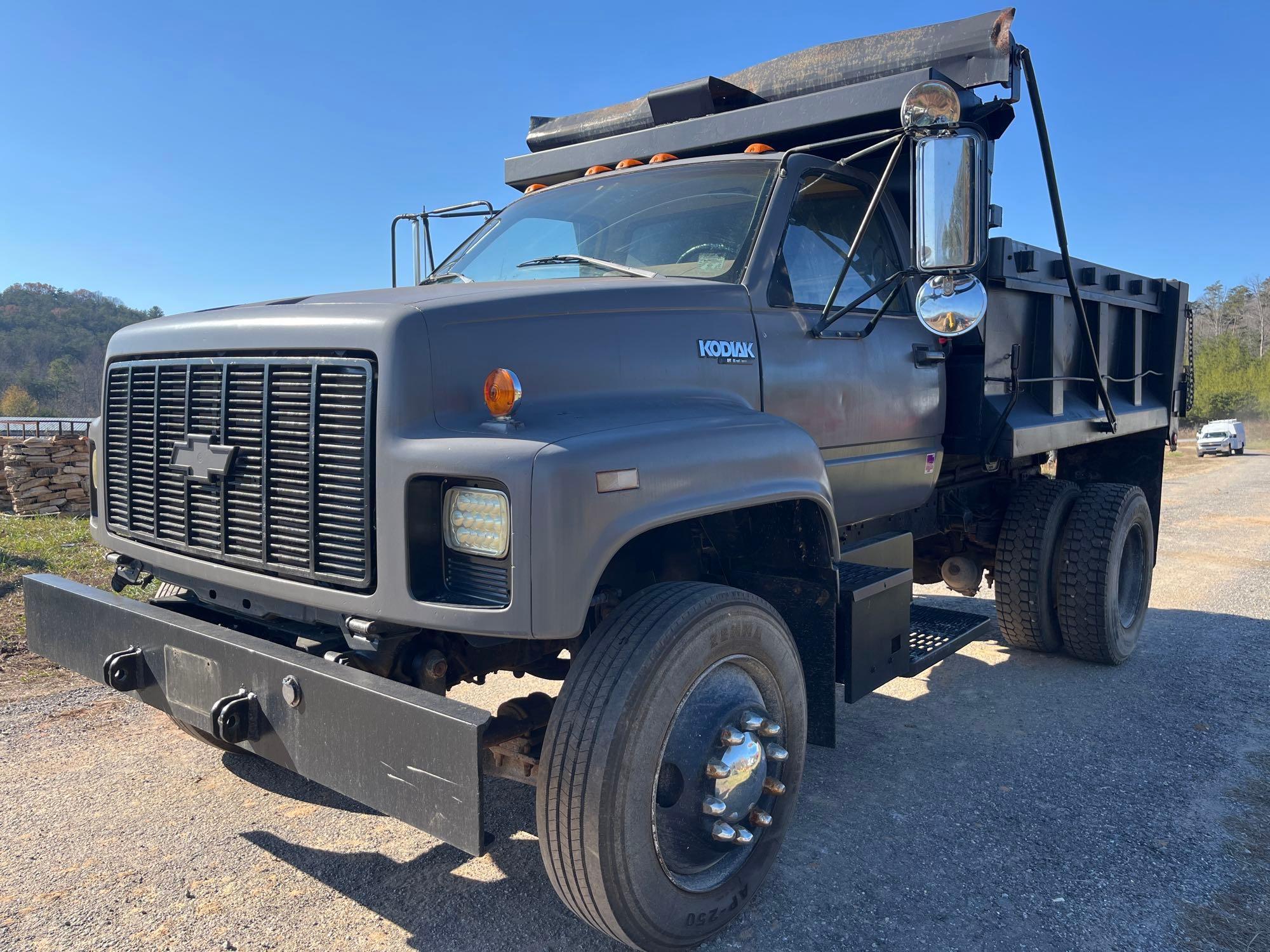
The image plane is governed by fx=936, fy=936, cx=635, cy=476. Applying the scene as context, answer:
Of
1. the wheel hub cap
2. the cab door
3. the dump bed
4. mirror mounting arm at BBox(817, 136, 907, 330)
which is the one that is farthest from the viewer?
the dump bed

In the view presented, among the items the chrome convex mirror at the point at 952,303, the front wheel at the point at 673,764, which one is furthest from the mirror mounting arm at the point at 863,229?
the front wheel at the point at 673,764

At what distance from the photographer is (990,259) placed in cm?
455

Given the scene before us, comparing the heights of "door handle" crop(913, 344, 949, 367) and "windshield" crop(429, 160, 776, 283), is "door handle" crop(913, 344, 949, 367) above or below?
below

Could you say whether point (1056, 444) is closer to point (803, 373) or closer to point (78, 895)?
point (803, 373)

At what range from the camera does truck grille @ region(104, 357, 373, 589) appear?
2471 millimetres

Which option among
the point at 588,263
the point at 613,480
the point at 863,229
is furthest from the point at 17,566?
the point at 863,229

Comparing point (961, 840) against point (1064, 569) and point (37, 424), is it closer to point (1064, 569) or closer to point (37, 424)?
point (1064, 569)

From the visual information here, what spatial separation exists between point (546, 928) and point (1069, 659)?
413 centimetres

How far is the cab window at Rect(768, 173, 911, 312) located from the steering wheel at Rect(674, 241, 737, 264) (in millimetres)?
191

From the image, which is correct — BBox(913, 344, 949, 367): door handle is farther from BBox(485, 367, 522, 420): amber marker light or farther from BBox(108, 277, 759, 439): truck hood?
BBox(485, 367, 522, 420): amber marker light

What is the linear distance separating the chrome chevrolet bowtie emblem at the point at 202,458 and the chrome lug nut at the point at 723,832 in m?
1.75

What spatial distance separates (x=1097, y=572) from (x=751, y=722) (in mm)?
3441

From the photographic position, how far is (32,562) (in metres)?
7.94

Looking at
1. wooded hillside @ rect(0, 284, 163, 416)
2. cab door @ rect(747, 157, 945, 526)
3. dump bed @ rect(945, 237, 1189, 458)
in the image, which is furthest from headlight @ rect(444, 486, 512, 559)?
wooded hillside @ rect(0, 284, 163, 416)
